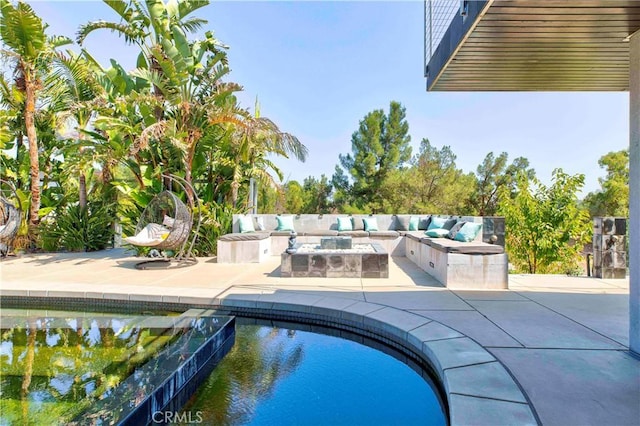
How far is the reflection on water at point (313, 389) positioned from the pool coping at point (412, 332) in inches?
10.0

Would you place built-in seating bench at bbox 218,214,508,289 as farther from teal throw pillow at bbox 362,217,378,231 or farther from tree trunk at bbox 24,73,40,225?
tree trunk at bbox 24,73,40,225

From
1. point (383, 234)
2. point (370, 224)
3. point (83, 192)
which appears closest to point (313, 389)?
point (383, 234)

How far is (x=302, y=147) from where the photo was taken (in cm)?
831

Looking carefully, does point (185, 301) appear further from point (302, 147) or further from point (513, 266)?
point (513, 266)

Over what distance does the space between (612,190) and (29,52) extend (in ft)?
85.8

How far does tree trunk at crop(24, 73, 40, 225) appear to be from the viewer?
26.5ft

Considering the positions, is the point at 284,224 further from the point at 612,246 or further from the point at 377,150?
the point at 377,150

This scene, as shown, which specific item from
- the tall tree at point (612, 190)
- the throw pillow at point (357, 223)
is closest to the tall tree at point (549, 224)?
the throw pillow at point (357, 223)

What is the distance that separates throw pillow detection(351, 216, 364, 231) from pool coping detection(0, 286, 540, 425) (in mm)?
5107

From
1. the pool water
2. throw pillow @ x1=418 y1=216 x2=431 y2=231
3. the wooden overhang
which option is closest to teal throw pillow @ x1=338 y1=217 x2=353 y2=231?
throw pillow @ x1=418 y1=216 x2=431 y2=231

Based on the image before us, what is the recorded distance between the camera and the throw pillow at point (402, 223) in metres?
9.27

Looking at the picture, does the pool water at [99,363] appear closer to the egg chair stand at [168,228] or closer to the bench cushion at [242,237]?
the egg chair stand at [168,228]

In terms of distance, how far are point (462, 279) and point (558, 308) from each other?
1.28 meters

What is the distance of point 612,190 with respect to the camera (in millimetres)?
18922
